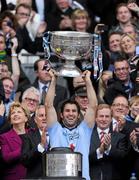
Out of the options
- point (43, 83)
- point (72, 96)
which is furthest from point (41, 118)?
point (43, 83)

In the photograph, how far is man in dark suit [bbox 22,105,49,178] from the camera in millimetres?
14688

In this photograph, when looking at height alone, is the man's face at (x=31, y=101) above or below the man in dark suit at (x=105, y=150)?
above

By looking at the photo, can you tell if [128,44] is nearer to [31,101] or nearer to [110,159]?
[31,101]

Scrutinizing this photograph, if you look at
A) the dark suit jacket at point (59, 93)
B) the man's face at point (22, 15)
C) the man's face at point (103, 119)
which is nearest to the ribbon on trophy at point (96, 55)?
the man's face at point (103, 119)

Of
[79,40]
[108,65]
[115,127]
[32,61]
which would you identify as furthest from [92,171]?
[32,61]

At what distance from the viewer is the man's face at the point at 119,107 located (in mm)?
16234

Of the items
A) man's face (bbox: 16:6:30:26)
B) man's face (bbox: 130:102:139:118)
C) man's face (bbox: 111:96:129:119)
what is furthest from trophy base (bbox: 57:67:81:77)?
man's face (bbox: 16:6:30:26)

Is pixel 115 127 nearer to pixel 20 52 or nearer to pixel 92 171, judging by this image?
pixel 92 171

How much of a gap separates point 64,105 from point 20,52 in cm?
526

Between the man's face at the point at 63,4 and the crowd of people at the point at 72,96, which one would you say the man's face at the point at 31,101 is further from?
the man's face at the point at 63,4

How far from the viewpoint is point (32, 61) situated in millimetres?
20047

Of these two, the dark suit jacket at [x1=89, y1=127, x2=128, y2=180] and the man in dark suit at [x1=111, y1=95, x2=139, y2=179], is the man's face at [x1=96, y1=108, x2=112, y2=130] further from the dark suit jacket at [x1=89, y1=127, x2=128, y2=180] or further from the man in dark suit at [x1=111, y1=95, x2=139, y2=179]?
the man in dark suit at [x1=111, y1=95, x2=139, y2=179]

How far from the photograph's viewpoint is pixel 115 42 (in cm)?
1902

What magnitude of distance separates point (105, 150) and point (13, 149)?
1.29 m
